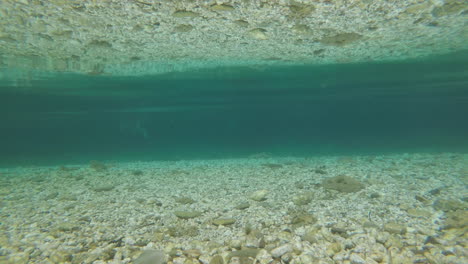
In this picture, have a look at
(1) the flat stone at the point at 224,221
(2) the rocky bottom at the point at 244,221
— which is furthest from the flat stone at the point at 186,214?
Answer: (1) the flat stone at the point at 224,221

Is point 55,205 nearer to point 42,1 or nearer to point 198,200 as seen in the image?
point 198,200

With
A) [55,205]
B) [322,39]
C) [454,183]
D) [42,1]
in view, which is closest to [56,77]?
[42,1]

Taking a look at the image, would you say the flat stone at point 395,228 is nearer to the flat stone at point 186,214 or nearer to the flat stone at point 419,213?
the flat stone at point 419,213

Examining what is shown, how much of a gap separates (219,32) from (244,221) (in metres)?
7.75

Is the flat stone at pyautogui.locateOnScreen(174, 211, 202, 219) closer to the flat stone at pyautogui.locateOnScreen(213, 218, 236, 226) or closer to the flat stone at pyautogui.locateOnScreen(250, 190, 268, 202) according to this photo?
the flat stone at pyautogui.locateOnScreen(213, 218, 236, 226)

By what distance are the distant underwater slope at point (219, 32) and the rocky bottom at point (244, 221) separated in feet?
19.4

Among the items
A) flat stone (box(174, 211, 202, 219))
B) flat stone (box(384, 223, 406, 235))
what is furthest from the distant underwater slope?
flat stone (box(384, 223, 406, 235))

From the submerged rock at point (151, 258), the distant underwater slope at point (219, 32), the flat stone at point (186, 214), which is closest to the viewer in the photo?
the submerged rock at point (151, 258)

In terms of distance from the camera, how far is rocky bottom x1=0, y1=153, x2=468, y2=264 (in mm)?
4129

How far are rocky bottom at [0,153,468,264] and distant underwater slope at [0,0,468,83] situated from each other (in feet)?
19.4

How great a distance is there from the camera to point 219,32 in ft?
33.5

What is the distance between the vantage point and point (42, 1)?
7.19 metres

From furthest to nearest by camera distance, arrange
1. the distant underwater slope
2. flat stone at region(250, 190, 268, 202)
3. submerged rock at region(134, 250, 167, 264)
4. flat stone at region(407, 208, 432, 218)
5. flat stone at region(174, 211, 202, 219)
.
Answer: the distant underwater slope, flat stone at region(250, 190, 268, 202), flat stone at region(174, 211, 202, 219), flat stone at region(407, 208, 432, 218), submerged rock at region(134, 250, 167, 264)

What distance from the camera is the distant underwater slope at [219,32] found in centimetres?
785
